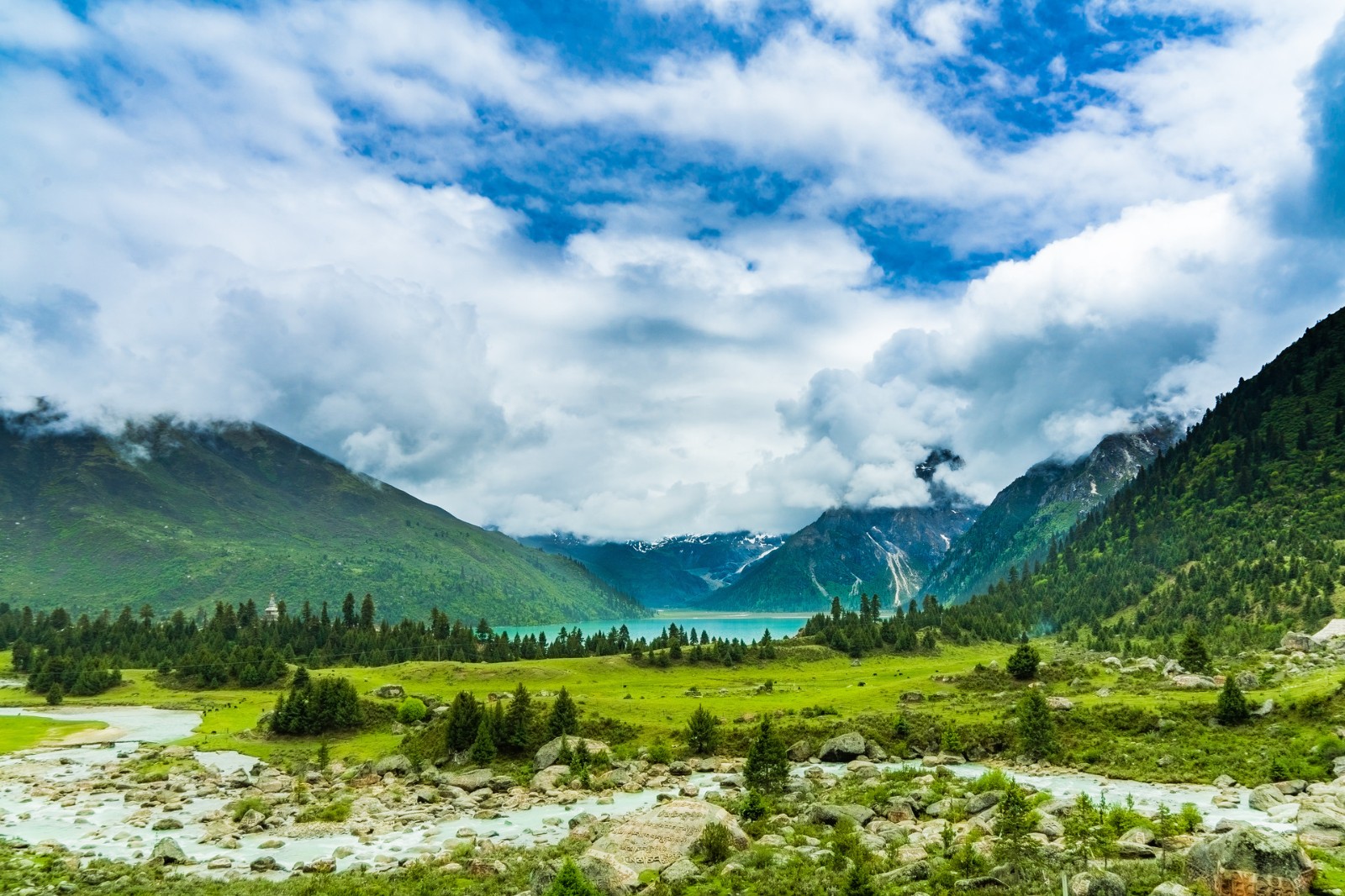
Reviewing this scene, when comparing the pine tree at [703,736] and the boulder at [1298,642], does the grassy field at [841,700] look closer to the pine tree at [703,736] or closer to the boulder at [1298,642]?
the pine tree at [703,736]

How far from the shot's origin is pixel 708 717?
229ft

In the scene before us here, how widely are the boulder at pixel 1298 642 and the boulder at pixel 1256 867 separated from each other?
3365 inches

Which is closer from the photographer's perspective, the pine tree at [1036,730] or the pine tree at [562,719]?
the pine tree at [1036,730]

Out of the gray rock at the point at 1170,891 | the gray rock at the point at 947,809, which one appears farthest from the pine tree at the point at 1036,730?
the gray rock at the point at 1170,891

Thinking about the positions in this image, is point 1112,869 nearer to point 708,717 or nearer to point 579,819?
point 579,819

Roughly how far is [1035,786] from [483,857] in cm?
3577

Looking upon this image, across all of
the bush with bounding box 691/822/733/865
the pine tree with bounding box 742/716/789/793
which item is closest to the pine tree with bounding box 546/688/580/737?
the pine tree with bounding box 742/716/789/793

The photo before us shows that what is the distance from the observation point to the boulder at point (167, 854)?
3822 centimetres

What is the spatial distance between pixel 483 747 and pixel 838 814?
35176mm

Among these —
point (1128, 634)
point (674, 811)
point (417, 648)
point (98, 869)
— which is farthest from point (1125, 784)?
point (417, 648)

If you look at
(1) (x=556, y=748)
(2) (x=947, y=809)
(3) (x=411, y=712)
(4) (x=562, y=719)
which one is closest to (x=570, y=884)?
(2) (x=947, y=809)

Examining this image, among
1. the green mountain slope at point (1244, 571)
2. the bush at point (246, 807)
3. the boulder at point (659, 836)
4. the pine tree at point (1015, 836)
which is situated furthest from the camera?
the green mountain slope at point (1244, 571)

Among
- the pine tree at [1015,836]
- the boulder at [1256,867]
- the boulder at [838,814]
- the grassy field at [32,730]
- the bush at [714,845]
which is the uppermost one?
the boulder at [1256,867]

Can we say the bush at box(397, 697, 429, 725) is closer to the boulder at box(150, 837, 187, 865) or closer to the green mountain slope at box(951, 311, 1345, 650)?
the boulder at box(150, 837, 187, 865)
